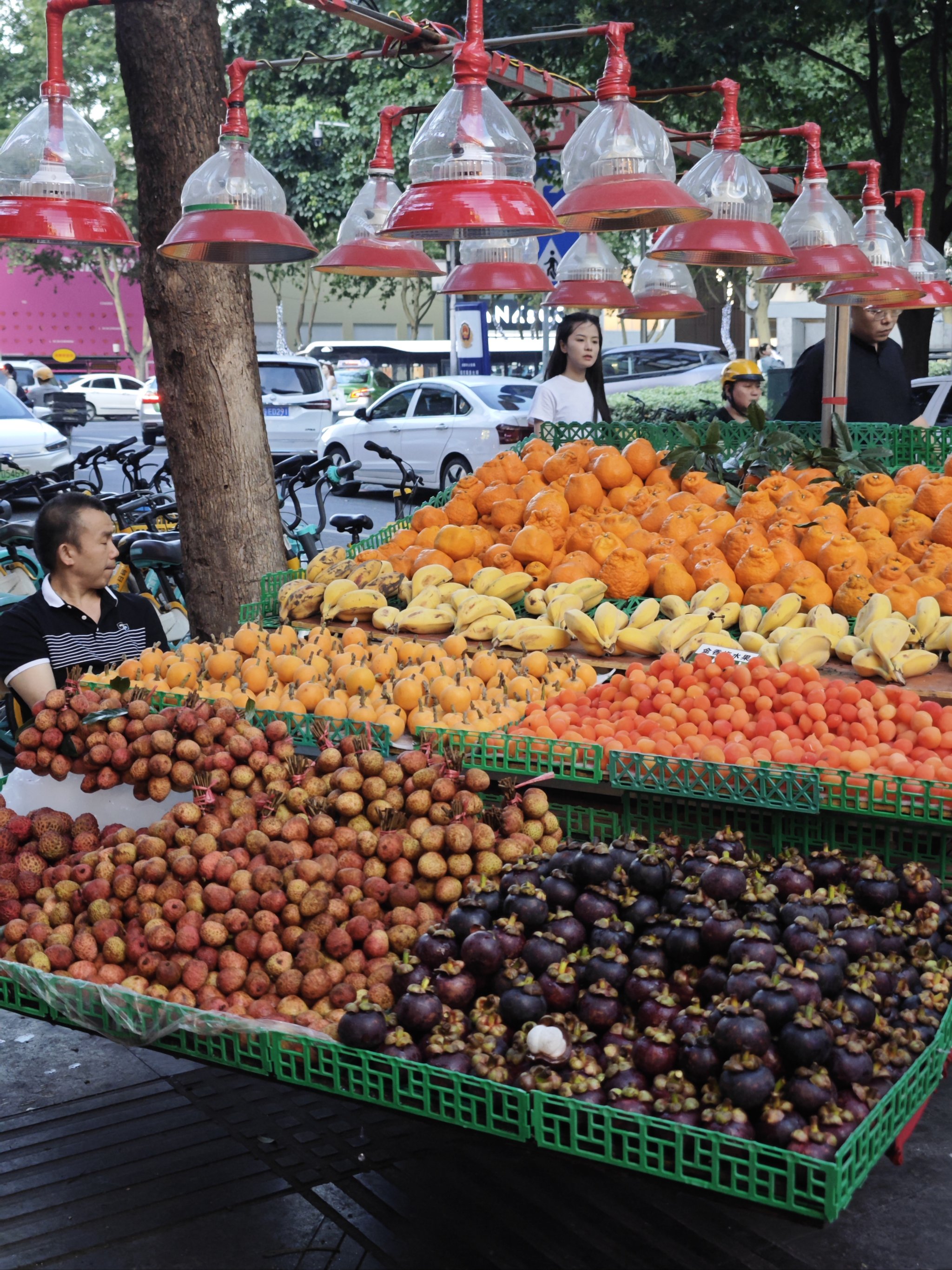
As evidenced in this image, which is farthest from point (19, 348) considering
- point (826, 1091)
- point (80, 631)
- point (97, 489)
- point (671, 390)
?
point (826, 1091)

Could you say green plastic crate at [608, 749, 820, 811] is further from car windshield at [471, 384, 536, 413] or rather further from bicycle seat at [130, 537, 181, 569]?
car windshield at [471, 384, 536, 413]

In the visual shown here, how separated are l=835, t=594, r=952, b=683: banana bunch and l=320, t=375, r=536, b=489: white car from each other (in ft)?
42.2

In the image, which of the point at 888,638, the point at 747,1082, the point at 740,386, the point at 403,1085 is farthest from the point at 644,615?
the point at 740,386

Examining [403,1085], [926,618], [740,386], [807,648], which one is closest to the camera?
[403,1085]

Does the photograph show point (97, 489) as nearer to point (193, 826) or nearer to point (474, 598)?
point (474, 598)

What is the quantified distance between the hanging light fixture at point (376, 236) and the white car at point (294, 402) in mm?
15805

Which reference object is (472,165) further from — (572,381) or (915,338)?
(915,338)

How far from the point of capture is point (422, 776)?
326 centimetres

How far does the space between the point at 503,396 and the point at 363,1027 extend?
15877mm

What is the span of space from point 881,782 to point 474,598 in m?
1.98

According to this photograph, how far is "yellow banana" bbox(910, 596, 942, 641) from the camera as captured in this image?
403 cm

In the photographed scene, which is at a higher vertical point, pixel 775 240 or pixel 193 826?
pixel 775 240

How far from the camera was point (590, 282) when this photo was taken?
6879 millimetres

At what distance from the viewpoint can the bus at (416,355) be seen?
35375mm
